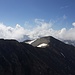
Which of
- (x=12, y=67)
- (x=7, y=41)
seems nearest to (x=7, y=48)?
(x=7, y=41)

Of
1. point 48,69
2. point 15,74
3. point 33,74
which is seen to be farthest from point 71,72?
point 15,74

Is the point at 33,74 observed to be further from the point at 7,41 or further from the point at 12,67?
the point at 7,41

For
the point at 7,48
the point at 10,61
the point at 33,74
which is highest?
the point at 7,48

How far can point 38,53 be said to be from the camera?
198 metres

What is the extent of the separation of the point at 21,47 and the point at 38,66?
22.1 meters

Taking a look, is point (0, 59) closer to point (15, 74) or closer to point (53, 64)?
point (15, 74)

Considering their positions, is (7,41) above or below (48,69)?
above

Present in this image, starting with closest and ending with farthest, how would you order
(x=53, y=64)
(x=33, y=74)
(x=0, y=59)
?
(x=0, y=59) < (x=33, y=74) < (x=53, y=64)

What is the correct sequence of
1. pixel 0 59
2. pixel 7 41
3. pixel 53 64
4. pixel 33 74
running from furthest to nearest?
pixel 53 64, pixel 7 41, pixel 33 74, pixel 0 59

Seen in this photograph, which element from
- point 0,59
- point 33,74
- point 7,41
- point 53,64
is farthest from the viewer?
point 53,64

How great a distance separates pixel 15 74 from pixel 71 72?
67518mm

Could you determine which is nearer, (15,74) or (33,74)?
(15,74)

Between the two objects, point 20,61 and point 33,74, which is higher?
point 20,61

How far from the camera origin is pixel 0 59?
486 ft
